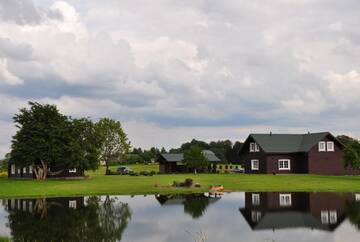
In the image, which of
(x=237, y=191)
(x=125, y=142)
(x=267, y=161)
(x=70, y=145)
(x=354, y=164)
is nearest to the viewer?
(x=237, y=191)

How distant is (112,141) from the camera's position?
103625 millimetres

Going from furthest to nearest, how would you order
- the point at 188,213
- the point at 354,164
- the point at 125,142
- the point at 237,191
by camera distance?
the point at 125,142 → the point at 354,164 → the point at 237,191 → the point at 188,213

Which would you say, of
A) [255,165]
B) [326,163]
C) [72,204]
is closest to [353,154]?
[326,163]

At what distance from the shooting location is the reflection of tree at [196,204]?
99.7 ft

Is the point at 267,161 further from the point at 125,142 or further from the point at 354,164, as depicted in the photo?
the point at 125,142

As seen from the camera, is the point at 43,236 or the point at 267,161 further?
the point at 267,161

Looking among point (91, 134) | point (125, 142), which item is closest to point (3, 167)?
point (125, 142)

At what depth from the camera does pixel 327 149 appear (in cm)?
8012

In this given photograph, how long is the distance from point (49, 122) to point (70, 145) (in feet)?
15.2

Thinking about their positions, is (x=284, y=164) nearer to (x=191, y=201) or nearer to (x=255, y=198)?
(x=255, y=198)

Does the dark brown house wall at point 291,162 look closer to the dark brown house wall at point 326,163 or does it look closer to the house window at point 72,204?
the dark brown house wall at point 326,163

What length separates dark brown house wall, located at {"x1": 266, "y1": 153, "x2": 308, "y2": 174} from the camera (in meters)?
79.9

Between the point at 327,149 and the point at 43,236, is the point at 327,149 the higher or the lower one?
the higher one

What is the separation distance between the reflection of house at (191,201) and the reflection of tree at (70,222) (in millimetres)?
3826
